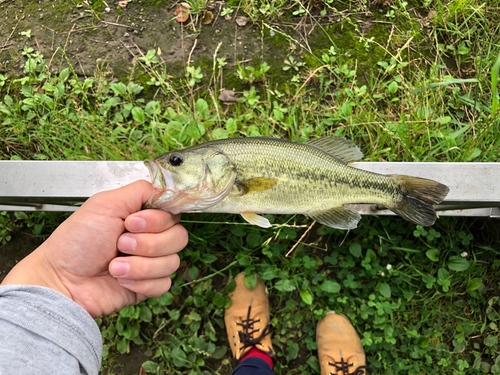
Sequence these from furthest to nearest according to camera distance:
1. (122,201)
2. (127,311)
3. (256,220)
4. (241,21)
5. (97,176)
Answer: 1. (241,21)
2. (127,311)
3. (97,176)
4. (256,220)
5. (122,201)

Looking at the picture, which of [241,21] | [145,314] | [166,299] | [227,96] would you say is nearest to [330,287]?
[166,299]

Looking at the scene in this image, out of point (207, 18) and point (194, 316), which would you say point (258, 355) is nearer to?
point (194, 316)

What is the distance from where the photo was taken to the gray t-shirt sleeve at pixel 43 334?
1.64 metres

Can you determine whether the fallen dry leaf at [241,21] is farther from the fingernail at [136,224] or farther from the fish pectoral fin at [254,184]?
the fingernail at [136,224]

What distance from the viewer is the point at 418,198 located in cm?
209

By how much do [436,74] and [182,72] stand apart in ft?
8.95

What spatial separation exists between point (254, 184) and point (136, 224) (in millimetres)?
769

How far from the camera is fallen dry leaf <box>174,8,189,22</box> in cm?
352

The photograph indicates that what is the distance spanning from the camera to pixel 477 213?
8.52 feet

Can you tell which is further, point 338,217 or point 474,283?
point 474,283

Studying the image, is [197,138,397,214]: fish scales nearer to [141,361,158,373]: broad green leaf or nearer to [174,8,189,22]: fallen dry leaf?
[141,361,158,373]: broad green leaf

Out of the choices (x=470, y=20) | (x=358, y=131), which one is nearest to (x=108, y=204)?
(x=358, y=131)

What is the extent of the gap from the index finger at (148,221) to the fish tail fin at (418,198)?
154 cm

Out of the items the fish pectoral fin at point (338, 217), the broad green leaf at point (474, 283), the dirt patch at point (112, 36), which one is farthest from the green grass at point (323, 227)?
the fish pectoral fin at point (338, 217)
